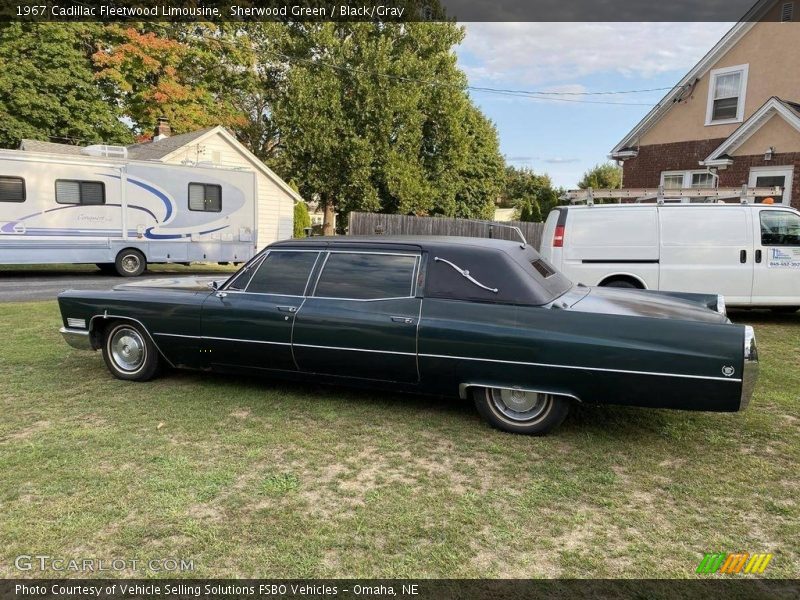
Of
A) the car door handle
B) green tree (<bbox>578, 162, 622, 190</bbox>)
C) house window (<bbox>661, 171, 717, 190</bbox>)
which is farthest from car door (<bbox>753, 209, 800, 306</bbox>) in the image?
green tree (<bbox>578, 162, 622, 190</bbox>)

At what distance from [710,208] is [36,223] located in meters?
14.6

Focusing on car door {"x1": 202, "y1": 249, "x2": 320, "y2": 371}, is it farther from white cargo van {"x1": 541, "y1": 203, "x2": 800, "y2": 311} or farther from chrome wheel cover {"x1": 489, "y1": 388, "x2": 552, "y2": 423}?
white cargo van {"x1": 541, "y1": 203, "x2": 800, "y2": 311}

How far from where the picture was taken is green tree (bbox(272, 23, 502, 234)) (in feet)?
93.8

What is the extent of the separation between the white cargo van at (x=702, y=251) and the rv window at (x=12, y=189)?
1297 cm

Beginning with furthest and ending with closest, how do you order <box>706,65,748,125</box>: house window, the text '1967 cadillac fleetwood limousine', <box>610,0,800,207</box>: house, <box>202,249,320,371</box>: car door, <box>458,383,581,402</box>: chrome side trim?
<box>706,65,748,125</box>: house window
<box>610,0,800,207</box>: house
<box>202,249,320,371</box>: car door
<box>458,383,581,402</box>: chrome side trim
the text '1967 cadillac fleetwood limousine'

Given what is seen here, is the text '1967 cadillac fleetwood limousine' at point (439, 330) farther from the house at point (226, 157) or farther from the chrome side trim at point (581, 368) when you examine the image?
the house at point (226, 157)

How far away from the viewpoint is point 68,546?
2688mm

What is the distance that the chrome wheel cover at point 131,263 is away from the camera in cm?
1533

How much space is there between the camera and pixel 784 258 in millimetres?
8289

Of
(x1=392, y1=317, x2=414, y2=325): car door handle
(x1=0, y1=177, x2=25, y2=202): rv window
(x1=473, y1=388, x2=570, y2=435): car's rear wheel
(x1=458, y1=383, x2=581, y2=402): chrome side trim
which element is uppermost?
(x1=0, y1=177, x2=25, y2=202): rv window

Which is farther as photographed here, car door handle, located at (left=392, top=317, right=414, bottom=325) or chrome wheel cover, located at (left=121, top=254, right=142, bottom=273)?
chrome wheel cover, located at (left=121, top=254, right=142, bottom=273)

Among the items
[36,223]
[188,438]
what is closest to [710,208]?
[188,438]

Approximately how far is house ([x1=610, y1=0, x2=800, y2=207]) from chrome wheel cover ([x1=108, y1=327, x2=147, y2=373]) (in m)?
14.8

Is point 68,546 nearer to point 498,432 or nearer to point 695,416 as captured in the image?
point 498,432
